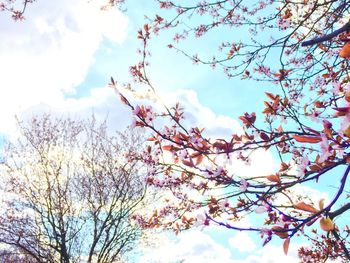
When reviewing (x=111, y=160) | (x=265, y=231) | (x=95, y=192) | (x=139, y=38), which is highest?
(x=111, y=160)

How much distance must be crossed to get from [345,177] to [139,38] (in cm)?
226

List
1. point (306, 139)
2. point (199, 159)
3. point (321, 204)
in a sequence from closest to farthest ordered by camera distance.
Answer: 1. point (306, 139)
2. point (321, 204)
3. point (199, 159)

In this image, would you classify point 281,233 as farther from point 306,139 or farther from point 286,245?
point 306,139

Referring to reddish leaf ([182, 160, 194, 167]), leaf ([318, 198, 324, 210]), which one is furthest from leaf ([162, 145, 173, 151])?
leaf ([318, 198, 324, 210])

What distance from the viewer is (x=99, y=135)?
16594mm

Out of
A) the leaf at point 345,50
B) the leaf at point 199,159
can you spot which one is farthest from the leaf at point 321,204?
the leaf at point 199,159

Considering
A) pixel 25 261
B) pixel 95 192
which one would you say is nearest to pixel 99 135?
pixel 95 192

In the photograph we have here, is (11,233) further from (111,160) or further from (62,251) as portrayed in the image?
(111,160)

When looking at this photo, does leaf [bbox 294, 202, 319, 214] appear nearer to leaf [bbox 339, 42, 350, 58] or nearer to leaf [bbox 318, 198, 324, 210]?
leaf [bbox 318, 198, 324, 210]

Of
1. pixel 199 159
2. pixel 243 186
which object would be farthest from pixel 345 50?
pixel 199 159

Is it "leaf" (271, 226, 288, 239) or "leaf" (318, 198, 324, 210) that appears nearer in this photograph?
"leaf" (318, 198, 324, 210)

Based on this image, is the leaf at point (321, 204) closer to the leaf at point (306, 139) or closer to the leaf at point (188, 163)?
the leaf at point (306, 139)

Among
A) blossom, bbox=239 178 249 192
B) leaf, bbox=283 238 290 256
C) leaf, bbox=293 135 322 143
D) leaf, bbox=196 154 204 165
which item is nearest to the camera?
leaf, bbox=293 135 322 143

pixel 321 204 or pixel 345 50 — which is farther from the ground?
pixel 345 50
